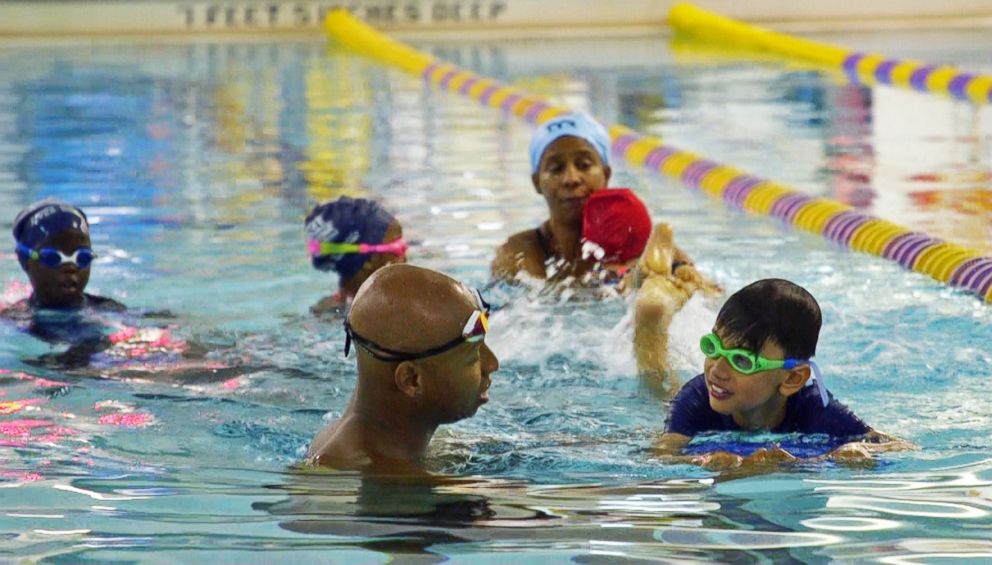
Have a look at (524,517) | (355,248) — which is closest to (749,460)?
(524,517)

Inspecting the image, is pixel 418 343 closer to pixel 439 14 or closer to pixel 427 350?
pixel 427 350

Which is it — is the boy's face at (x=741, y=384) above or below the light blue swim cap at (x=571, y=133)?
below

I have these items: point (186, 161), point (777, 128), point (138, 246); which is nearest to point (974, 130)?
point (777, 128)

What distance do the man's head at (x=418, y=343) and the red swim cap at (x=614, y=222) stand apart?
222cm

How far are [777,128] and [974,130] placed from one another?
128 cm

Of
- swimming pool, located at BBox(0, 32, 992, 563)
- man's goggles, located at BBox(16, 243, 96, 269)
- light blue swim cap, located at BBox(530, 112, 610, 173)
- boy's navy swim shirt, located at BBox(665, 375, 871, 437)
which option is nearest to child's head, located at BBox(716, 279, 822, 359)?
boy's navy swim shirt, located at BBox(665, 375, 871, 437)

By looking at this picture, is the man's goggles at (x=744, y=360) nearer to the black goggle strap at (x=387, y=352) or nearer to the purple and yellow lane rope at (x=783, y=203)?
the black goggle strap at (x=387, y=352)

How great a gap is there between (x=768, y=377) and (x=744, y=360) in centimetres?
9

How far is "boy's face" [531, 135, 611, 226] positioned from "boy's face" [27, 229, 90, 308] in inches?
65.5

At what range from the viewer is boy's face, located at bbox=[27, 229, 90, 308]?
5281 millimetres

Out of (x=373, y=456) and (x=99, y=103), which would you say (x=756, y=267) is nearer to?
(x=373, y=456)

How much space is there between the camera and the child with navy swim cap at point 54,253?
5.28 metres

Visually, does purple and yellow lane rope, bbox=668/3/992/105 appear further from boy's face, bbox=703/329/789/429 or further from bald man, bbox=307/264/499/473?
bald man, bbox=307/264/499/473

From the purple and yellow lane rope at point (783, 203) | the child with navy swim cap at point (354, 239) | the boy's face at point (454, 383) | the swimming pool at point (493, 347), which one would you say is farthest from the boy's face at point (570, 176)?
the boy's face at point (454, 383)
